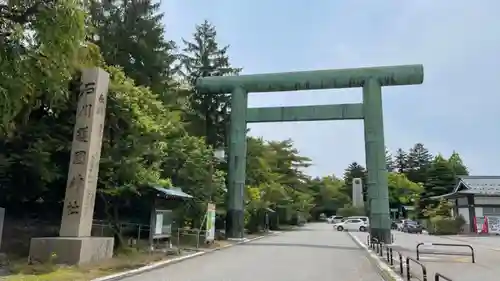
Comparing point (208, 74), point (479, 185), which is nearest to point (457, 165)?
point (479, 185)

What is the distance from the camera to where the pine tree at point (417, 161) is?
3584 inches

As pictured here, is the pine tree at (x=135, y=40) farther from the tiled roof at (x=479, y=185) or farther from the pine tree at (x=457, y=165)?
the pine tree at (x=457, y=165)

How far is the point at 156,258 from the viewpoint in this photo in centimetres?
1493

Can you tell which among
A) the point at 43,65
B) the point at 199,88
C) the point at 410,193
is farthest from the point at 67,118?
the point at 410,193

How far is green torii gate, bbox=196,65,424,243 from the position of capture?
25.0m

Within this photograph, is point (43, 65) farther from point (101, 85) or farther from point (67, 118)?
point (67, 118)

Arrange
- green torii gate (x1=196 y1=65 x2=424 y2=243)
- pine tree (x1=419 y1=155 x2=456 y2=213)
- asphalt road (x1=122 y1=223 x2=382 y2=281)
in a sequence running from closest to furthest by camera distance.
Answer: asphalt road (x1=122 y1=223 x2=382 y2=281)
green torii gate (x1=196 y1=65 x2=424 y2=243)
pine tree (x1=419 y1=155 x2=456 y2=213)

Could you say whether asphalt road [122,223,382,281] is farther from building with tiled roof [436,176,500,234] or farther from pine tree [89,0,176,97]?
building with tiled roof [436,176,500,234]

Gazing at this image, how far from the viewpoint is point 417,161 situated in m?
94.9

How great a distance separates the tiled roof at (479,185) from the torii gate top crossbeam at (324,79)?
893 inches

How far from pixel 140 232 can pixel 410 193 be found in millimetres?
63195

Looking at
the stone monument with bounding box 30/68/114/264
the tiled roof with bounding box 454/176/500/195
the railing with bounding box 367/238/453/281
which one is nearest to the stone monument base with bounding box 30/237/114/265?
the stone monument with bounding box 30/68/114/264

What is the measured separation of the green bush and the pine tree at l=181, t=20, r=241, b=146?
21.8 metres

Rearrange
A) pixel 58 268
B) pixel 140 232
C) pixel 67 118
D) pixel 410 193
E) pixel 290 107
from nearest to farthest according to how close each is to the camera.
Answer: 1. pixel 58 268
2. pixel 67 118
3. pixel 140 232
4. pixel 290 107
5. pixel 410 193
